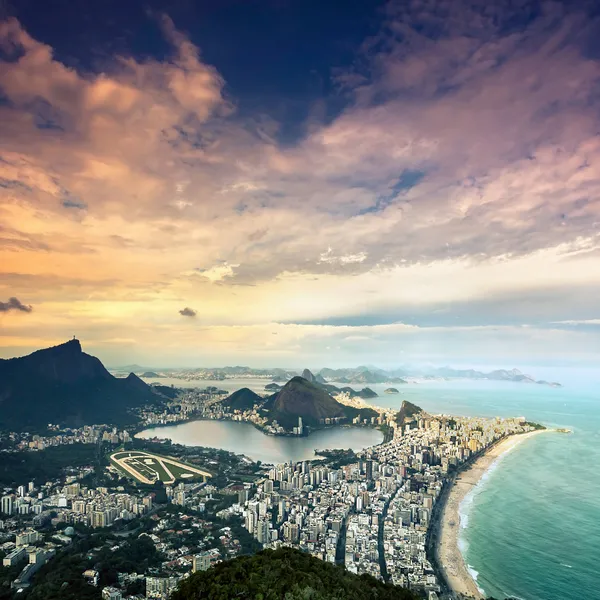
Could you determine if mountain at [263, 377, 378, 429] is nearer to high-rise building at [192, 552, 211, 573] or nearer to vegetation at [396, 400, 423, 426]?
vegetation at [396, 400, 423, 426]

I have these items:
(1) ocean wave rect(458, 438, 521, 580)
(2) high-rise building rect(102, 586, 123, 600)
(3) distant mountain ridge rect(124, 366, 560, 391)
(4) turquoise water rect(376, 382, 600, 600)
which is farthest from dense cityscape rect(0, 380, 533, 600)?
(3) distant mountain ridge rect(124, 366, 560, 391)

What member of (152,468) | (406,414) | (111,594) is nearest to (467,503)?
(111,594)

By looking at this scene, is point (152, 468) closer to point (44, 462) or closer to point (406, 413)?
point (44, 462)

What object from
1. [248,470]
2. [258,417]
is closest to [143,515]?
[248,470]

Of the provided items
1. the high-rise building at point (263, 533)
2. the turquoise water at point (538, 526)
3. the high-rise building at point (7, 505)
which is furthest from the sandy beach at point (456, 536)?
the high-rise building at point (7, 505)

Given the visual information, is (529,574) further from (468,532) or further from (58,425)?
(58,425)

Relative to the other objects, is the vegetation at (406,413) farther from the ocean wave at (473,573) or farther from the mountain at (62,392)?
the ocean wave at (473,573)
